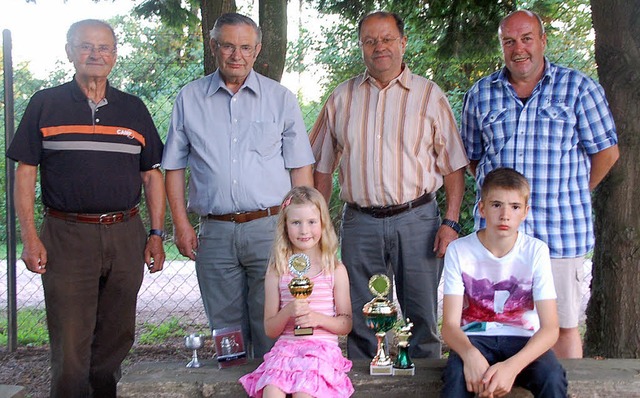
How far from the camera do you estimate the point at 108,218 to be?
3.64 meters

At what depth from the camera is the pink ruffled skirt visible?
290cm

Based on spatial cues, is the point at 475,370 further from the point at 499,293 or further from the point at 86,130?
the point at 86,130

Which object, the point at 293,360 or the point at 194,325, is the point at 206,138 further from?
the point at 194,325

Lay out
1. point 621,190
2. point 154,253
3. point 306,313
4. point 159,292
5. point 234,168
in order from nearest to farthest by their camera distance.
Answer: point 306,313 < point 234,168 < point 154,253 < point 621,190 < point 159,292

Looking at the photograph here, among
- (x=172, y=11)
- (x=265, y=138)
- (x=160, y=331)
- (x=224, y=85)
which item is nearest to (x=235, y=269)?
(x=265, y=138)

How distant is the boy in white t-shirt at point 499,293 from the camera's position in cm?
293

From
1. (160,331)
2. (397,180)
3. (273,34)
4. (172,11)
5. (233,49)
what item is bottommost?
(160,331)

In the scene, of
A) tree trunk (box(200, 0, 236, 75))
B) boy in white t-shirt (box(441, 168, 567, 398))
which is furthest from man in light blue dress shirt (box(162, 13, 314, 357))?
boy in white t-shirt (box(441, 168, 567, 398))

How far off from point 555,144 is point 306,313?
4.77 ft

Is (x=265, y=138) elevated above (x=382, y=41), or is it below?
below

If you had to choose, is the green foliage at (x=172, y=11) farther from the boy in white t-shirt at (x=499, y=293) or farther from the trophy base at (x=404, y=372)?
the trophy base at (x=404, y=372)

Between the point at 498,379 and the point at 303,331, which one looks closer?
the point at 498,379

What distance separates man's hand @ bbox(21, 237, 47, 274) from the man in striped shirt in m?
1.49

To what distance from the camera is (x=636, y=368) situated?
324cm
